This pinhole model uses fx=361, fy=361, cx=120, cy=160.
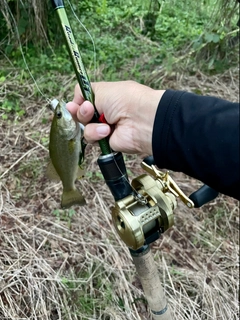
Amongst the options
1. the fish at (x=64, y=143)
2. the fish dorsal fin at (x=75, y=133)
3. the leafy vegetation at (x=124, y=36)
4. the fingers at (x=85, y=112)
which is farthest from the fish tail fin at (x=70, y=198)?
the leafy vegetation at (x=124, y=36)

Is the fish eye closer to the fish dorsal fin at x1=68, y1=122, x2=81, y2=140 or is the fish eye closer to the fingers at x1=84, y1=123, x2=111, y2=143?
the fish dorsal fin at x1=68, y1=122, x2=81, y2=140

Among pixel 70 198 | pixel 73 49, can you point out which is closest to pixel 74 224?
pixel 70 198

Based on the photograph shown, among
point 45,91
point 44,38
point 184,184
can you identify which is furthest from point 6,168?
point 184,184

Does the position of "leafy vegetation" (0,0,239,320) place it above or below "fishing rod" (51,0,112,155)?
below

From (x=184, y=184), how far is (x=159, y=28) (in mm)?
1775

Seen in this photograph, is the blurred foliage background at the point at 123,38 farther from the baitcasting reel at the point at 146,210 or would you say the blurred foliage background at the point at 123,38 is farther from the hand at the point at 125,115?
the baitcasting reel at the point at 146,210

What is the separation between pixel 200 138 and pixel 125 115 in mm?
372

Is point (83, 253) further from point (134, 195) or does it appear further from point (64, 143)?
point (134, 195)

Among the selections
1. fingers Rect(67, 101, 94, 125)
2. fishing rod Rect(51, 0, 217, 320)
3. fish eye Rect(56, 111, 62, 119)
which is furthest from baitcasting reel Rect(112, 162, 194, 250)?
fish eye Rect(56, 111, 62, 119)

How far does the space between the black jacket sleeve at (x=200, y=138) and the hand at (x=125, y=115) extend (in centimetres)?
11

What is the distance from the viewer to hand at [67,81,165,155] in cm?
127

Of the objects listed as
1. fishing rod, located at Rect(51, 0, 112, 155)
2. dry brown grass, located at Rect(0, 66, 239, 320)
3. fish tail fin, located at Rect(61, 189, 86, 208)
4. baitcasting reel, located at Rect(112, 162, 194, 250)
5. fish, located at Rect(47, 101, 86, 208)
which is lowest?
dry brown grass, located at Rect(0, 66, 239, 320)

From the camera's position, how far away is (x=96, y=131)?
1.26 metres

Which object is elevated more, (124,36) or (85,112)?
(85,112)
